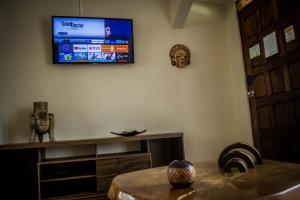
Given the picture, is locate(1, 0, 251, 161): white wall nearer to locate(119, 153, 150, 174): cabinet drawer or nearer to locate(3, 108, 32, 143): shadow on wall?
locate(3, 108, 32, 143): shadow on wall

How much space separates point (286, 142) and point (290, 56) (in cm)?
98

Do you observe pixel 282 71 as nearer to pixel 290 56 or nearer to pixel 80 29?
pixel 290 56

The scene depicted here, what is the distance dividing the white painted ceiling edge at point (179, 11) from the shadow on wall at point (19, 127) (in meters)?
2.32

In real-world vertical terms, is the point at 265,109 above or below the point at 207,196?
above

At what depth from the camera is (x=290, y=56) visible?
271 centimetres

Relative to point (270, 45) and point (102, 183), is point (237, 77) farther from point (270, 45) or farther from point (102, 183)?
point (102, 183)

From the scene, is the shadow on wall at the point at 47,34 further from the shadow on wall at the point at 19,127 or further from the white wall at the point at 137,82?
the shadow on wall at the point at 19,127

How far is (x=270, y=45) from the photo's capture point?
3.00m

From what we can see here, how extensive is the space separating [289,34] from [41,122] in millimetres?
2938

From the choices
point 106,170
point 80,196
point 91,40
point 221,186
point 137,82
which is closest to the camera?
point 221,186

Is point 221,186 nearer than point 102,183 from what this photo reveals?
Yes

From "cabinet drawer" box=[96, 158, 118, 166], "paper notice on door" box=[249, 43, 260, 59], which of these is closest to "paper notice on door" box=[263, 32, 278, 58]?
"paper notice on door" box=[249, 43, 260, 59]

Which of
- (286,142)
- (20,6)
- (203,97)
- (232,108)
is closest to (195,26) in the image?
(203,97)

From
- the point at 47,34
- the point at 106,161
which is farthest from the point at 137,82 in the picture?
the point at 47,34
